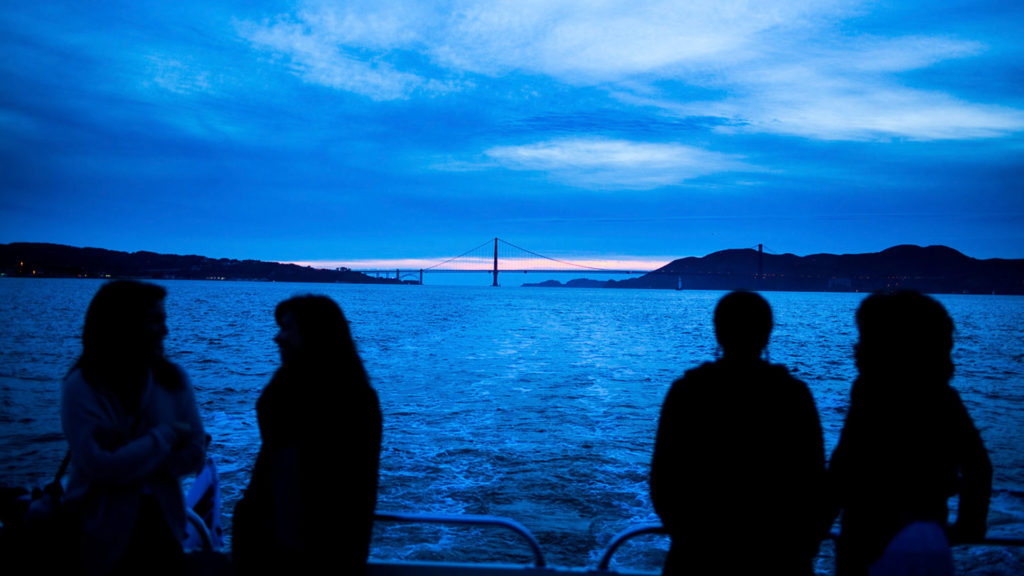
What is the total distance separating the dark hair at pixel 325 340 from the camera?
5.79 ft

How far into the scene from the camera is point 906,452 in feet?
5.38

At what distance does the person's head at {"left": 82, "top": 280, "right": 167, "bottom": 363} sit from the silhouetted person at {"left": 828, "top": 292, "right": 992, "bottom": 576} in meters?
1.86

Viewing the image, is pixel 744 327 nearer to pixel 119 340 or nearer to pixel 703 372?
pixel 703 372

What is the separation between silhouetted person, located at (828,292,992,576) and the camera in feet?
5.37

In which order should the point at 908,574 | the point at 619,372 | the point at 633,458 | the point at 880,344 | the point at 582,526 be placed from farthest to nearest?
1. the point at 619,372
2. the point at 633,458
3. the point at 582,526
4. the point at 880,344
5. the point at 908,574

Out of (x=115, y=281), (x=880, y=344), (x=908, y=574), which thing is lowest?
(x=908, y=574)

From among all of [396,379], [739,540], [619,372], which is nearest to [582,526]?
[739,540]

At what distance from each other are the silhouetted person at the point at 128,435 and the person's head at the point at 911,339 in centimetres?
186

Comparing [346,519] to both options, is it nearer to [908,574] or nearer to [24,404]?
[908,574]

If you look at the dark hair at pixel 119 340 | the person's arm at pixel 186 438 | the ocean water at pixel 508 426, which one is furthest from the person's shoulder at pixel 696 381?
the dark hair at pixel 119 340

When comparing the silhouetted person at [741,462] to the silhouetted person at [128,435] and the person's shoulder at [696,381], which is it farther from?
the silhouetted person at [128,435]

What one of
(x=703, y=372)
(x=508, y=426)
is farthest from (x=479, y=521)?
(x=508, y=426)

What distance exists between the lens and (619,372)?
1895 cm

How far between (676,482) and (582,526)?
4.93 metres
